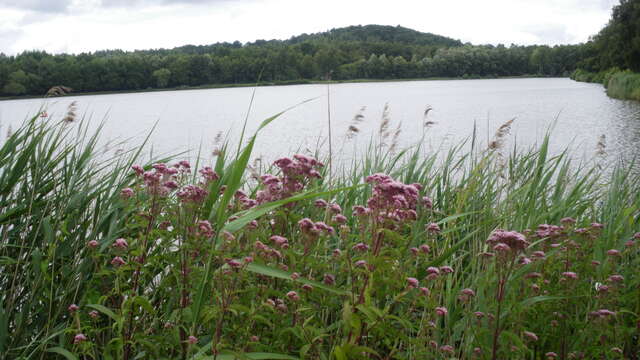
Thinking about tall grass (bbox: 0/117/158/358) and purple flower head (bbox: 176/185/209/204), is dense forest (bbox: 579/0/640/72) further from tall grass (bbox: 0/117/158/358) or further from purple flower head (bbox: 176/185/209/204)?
purple flower head (bbox: 176/185/209/204)

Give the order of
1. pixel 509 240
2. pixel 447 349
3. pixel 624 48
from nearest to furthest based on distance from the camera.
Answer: pixel 509 240 → pixel 447 349 → pixel 624 48

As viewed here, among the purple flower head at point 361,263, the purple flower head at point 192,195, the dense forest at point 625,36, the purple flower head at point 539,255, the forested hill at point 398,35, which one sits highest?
the forested hill at point 398,35

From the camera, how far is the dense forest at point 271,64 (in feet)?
93.8

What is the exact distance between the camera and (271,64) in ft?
137

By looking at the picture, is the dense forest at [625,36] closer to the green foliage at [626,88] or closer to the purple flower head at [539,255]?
the green foliage at [626,88]

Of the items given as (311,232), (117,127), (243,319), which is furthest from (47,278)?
(117,127)

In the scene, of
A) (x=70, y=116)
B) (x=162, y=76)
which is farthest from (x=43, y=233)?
(x=162, y=76)

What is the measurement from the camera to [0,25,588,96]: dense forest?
28.6 metres

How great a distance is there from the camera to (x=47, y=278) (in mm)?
2670

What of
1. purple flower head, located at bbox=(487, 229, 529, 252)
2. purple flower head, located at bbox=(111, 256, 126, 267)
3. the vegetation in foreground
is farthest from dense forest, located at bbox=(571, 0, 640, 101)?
purple flower head, located at bbox=(111, 256, 126, 267)

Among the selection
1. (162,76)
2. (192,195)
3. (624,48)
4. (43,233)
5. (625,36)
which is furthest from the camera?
(162,76)

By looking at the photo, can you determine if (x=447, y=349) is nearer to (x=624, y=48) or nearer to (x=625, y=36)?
(x=624, y=48)

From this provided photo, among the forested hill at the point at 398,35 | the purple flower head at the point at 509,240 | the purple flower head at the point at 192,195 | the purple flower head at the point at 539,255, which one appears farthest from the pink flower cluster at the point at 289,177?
the forested hill at the point at 398,35

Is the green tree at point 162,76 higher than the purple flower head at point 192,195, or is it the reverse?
the green tree at point 162,76
